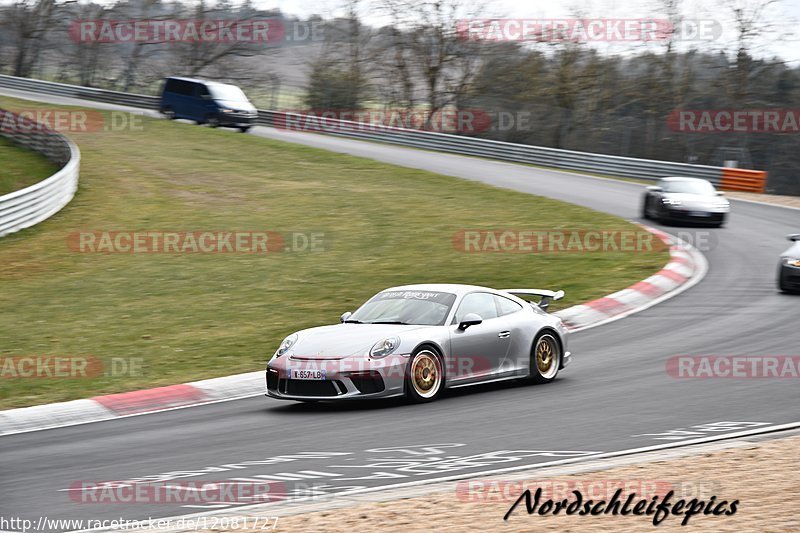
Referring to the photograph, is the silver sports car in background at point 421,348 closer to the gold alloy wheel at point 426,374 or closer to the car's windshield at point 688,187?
the gold alloy wheel at point 426,374

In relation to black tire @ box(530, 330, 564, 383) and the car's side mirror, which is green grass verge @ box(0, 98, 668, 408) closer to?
the car's side mirror

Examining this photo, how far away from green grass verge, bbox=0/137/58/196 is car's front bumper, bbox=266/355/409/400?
60.7ft

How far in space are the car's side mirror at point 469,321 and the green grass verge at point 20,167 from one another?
18.6m

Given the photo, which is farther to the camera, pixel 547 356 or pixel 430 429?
pixel 547 356

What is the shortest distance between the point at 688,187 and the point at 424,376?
1774cm

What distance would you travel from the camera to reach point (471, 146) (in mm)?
42000

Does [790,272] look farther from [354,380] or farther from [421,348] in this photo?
[354,380]

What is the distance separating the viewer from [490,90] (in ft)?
170

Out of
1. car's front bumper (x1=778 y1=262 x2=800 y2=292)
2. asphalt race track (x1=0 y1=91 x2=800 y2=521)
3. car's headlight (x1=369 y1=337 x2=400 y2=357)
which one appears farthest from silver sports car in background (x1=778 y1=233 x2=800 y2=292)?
car's headlight (x1=369 y1=337 x2=400 y2=357)

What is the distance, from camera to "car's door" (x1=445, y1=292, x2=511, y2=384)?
10742 millimetres

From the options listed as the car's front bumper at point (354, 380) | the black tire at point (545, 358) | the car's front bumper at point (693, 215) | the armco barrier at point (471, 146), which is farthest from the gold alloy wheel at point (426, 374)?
the armco barrier at point (471, 146)

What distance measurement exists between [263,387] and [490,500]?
582cm

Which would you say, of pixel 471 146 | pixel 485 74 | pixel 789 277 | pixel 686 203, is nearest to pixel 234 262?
pixel 789 277

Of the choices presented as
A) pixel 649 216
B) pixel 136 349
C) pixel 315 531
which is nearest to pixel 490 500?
pixel 315 531
